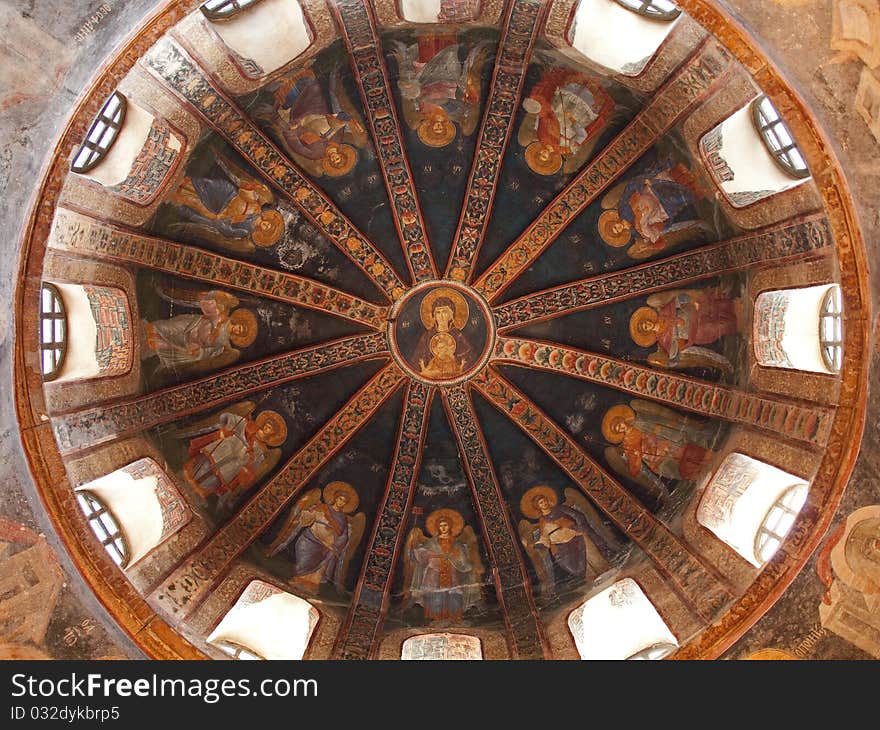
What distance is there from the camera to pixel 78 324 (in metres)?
12.5

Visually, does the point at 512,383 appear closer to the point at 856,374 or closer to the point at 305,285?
the point at 305,285

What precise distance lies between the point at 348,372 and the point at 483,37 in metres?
5.35

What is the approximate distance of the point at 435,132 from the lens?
1500 centimetres

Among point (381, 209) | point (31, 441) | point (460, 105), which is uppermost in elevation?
point (460, 105)

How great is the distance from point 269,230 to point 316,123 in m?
1.70

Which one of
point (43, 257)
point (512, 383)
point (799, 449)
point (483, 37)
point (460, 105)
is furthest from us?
point (512, 383)

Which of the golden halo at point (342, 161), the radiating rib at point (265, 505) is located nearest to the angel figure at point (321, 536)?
the radiating rib at point (265, 505)

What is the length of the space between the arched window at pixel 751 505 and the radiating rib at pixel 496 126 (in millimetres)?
4826

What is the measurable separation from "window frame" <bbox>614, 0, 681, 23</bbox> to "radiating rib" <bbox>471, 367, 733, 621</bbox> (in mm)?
5887

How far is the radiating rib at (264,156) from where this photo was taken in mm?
12227

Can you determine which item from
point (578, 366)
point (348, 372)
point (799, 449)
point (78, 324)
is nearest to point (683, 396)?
point (578, 366)

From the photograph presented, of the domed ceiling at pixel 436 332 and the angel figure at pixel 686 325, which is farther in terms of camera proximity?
the angel figure at pixel 686 325

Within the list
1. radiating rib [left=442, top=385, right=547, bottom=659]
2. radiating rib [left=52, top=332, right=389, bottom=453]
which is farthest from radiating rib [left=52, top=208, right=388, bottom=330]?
radiating rib [left=442, top=385, right=547, bottom=659]

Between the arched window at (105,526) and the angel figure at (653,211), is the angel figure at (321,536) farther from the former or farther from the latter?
the angel figure at (653,211)
